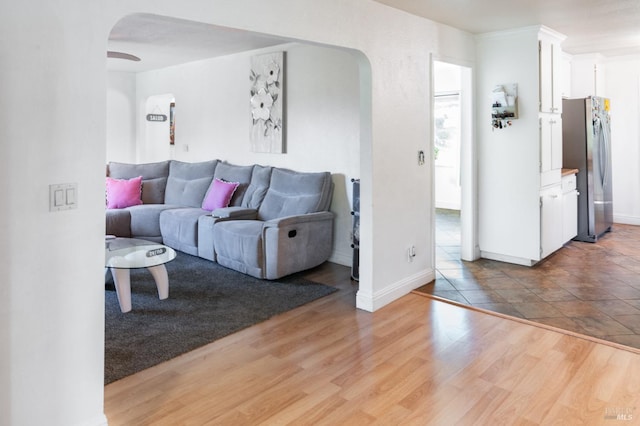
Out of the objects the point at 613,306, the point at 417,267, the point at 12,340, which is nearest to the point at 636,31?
the point at 613,306

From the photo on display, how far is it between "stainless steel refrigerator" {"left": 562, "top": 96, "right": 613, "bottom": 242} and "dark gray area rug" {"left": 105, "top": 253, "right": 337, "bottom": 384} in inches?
141

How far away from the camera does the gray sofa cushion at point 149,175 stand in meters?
6.30

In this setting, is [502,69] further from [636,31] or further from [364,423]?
[364,423]

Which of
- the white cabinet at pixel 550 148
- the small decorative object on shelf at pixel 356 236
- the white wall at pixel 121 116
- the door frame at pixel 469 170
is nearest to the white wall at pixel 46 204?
the small decorative object on shelf at pixel 356 236

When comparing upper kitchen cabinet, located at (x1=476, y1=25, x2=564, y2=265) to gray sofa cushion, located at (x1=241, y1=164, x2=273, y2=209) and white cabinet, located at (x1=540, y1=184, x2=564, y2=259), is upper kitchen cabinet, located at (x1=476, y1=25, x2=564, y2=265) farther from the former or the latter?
gray sofa cushion, located at (x1=241, y1=164, x2=273, y2=209)

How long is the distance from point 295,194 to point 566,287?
2686 mm

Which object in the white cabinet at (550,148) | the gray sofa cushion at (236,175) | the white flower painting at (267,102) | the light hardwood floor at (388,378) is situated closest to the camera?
the light hardwood floor at (388,378)

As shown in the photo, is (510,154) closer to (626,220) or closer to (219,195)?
(219,195)

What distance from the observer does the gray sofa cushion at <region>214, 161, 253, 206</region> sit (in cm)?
550

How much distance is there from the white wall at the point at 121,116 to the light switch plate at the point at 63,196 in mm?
6061

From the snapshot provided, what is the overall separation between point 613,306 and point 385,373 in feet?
7.03

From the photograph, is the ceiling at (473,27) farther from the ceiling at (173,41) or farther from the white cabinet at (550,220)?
the white cabinet at (550,220)

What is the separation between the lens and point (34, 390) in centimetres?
183

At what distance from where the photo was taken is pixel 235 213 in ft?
16.3
